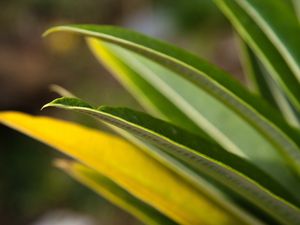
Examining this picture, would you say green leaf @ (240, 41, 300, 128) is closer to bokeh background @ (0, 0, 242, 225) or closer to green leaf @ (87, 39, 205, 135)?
green leaf @ (87, 39, 205, 135)

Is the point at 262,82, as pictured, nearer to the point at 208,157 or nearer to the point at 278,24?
the point at 278,24

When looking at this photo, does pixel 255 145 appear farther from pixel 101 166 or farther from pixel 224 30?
pixel 224 30

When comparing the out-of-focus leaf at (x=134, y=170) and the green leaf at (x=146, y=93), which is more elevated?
the green leaf at (x=146, y=93)

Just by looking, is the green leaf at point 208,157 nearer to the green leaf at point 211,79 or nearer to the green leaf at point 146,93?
the green leaf at point 211,79

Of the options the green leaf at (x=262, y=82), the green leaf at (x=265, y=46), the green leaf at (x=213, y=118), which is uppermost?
the green leaf at (x=265, y=46)

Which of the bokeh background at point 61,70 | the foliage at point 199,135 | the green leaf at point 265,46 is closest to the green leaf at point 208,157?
the foliage at point 199,135

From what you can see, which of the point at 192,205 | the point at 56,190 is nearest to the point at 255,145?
the point at 192,205

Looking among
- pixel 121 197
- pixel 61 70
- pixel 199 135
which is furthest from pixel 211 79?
pixel 61 70

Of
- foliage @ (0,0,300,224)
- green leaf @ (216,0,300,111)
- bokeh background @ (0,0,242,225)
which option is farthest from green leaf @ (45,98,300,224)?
bokeh background @ (0,0,242,225)
